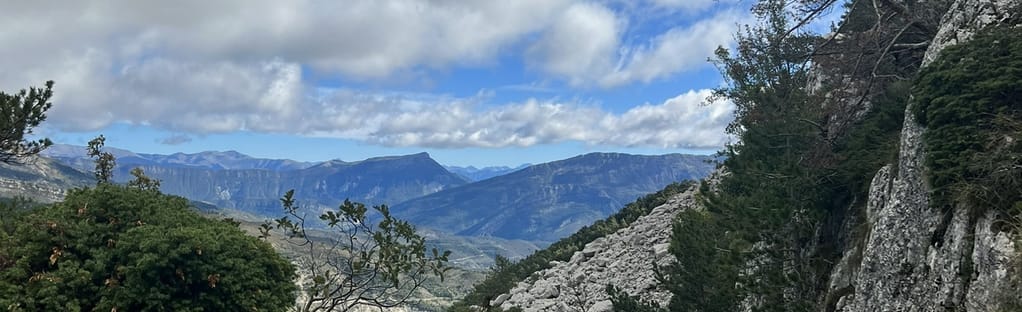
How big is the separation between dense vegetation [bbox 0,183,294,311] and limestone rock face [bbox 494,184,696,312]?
13.5 m

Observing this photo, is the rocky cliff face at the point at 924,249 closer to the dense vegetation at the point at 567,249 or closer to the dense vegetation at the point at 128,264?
the dense vegetation at the point at 128,264

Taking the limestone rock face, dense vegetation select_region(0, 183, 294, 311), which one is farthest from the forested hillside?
dense vegetation select_region(0, 183, 294, 311)

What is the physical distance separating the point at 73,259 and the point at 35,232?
1.45 m

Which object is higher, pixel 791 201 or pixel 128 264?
pixel 791 201

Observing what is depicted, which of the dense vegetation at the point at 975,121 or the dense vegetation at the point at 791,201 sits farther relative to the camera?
the dense vegetation at the point at 791,201

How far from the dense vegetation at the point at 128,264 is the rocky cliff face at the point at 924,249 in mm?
13577

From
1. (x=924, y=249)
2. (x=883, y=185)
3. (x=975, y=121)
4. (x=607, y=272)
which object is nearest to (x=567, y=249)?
(x=607, y=272)

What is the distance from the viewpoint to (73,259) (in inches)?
572

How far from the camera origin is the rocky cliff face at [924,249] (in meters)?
8.60

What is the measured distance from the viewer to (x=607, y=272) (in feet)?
107

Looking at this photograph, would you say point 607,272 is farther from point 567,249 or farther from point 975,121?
point 975,121

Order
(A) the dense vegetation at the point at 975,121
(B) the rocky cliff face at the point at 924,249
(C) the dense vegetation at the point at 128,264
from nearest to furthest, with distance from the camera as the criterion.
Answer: (B) the rocky cliff face at the point at 924,249 → (A) the dense vegetation at the point at 975,121 → (C) the dense vegetation at the point at 128,264

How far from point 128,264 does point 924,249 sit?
16.4m

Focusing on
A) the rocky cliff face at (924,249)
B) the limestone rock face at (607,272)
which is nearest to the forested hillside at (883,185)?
the rocky cliff face at (924,249)
